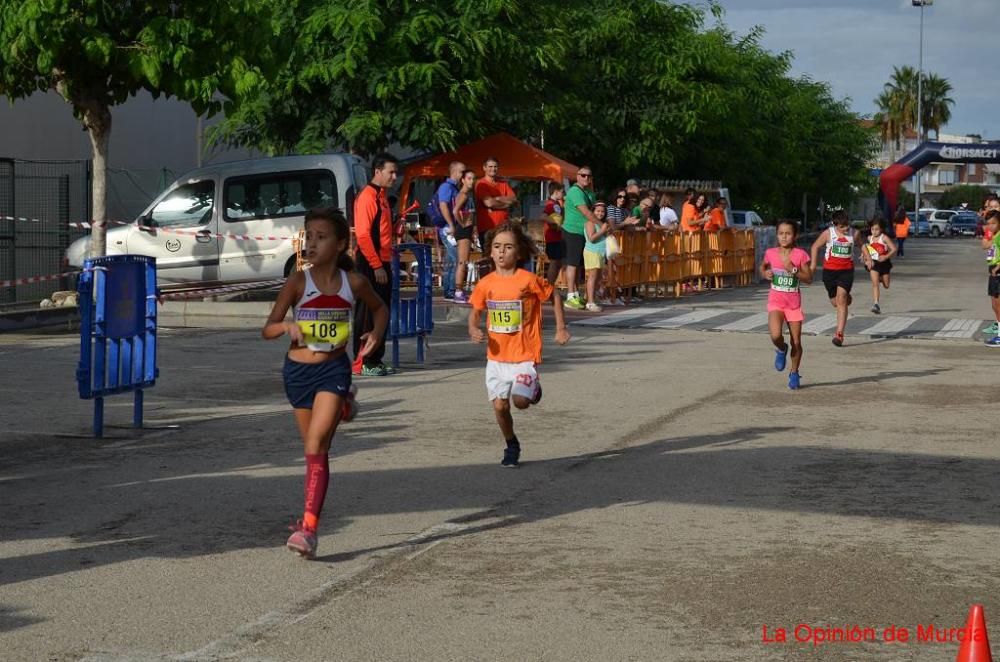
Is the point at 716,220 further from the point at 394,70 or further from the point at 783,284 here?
the point at 783,284

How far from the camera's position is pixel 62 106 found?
2825cm

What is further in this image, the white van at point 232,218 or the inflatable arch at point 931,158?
the inflatable arch at point 931,158

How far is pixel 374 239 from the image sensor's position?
43.8 feet

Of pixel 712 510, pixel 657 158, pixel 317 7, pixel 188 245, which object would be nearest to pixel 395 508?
pixel 712 510

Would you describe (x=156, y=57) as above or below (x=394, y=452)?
above

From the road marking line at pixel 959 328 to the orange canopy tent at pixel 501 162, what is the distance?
8.30 metres

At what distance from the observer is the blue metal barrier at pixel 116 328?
1009cm

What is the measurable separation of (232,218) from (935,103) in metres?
117

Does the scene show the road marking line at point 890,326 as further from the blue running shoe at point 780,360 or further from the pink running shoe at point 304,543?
the pink running shoe at point 304,543

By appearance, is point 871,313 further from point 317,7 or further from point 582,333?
point 317,7

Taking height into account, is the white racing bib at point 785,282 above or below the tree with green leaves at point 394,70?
below

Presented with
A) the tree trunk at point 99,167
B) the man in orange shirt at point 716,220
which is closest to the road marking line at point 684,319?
the man in orange shirt at point 716,220

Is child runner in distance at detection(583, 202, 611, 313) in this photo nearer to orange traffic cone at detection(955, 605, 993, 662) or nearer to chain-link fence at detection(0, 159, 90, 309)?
chain-link fence at detection(0, 159, 90, 309)

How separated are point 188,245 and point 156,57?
4342 mm
